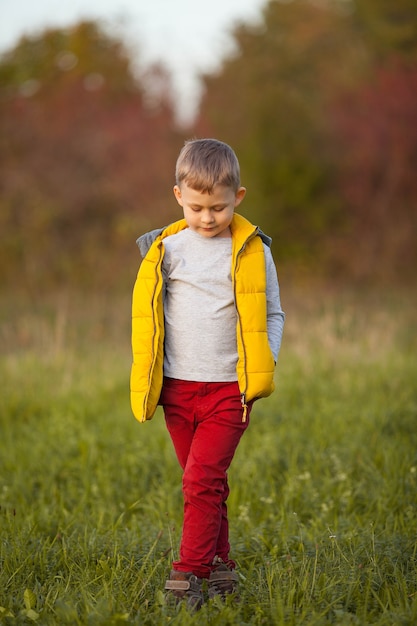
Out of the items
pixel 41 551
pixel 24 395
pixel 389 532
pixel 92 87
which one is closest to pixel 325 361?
pixel 24 395

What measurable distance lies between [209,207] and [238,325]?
1.54ft

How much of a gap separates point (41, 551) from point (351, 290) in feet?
56.0

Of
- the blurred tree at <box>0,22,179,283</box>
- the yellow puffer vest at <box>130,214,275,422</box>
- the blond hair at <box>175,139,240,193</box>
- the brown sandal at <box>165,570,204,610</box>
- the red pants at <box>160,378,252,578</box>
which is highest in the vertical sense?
the blurred tree at <box>0,22,179,283</box>

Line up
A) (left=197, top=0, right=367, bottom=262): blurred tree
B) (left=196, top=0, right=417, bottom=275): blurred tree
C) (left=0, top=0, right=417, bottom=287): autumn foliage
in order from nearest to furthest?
(left=196, top=0, right=417, bottom=275): blurred tree < (left=0, top=0, right=417, bottom=287): autumn foliage < (left=197, top=0, right=367, bottom=262): blurred tree

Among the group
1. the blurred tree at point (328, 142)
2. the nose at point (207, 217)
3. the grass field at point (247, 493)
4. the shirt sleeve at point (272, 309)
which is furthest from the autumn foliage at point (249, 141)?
the nose at point (207, 217)

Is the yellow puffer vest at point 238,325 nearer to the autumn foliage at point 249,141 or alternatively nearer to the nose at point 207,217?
the nose at point 207,217

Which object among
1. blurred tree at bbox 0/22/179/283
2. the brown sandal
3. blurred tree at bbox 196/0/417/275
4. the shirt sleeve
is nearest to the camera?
the brown sandal

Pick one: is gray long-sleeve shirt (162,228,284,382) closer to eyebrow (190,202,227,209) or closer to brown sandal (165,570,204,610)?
eyebrow (190,202,227,209)

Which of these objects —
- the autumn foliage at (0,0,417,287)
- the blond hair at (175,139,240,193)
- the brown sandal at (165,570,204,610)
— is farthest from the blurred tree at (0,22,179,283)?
the brown sandal at (165,570,204,610)

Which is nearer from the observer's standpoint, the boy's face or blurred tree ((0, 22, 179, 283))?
the boy's face

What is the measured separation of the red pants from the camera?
309 centimetres

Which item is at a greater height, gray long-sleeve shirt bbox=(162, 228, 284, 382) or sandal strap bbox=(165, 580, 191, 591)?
gray long-sleeve shirt bbox=(162, 228, 284, 382)

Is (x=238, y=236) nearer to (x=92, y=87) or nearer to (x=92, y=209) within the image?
(x=92, y=209)

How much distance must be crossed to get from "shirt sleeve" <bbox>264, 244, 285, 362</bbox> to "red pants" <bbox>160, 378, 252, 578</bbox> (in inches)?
9.5
